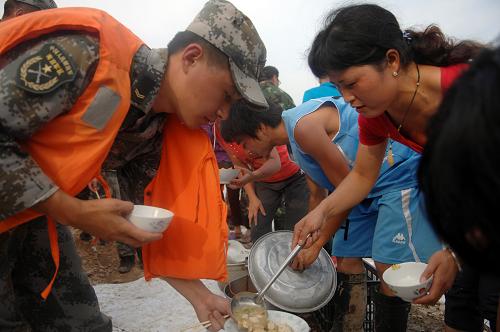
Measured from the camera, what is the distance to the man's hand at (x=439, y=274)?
4.91 ft

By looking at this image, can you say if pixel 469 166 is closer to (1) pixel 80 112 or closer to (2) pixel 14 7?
(1) pixel 80 112

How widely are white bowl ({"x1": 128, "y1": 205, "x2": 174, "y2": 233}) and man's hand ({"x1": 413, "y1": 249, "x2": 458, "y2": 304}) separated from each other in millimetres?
→ 994

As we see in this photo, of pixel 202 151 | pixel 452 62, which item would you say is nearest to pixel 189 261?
pixel 202 151

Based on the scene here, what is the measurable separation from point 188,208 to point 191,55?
64 centimetres

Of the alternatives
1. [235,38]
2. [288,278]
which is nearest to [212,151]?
[235,38]

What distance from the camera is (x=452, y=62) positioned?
5.15 ft

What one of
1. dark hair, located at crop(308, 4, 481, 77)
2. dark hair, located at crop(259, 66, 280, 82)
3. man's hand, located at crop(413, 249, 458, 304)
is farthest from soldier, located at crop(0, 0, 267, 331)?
dark hair, located at crop(259, 66, 280, 82)

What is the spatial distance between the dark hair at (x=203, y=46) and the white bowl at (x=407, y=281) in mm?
1072

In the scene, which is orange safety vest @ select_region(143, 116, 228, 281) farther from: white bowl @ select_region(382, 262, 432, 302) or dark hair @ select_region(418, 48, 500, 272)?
dark hair @ select_region(418, 48, 500, 272)

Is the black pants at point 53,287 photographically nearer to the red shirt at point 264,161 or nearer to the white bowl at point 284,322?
the white bowl at point 284,322

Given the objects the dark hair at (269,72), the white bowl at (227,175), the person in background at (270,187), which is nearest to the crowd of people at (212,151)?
the person in background at (270,187)

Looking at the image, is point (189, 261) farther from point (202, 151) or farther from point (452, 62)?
point (452, 62)

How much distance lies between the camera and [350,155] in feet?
7.74

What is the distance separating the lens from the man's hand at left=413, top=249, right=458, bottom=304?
1.50 metres
